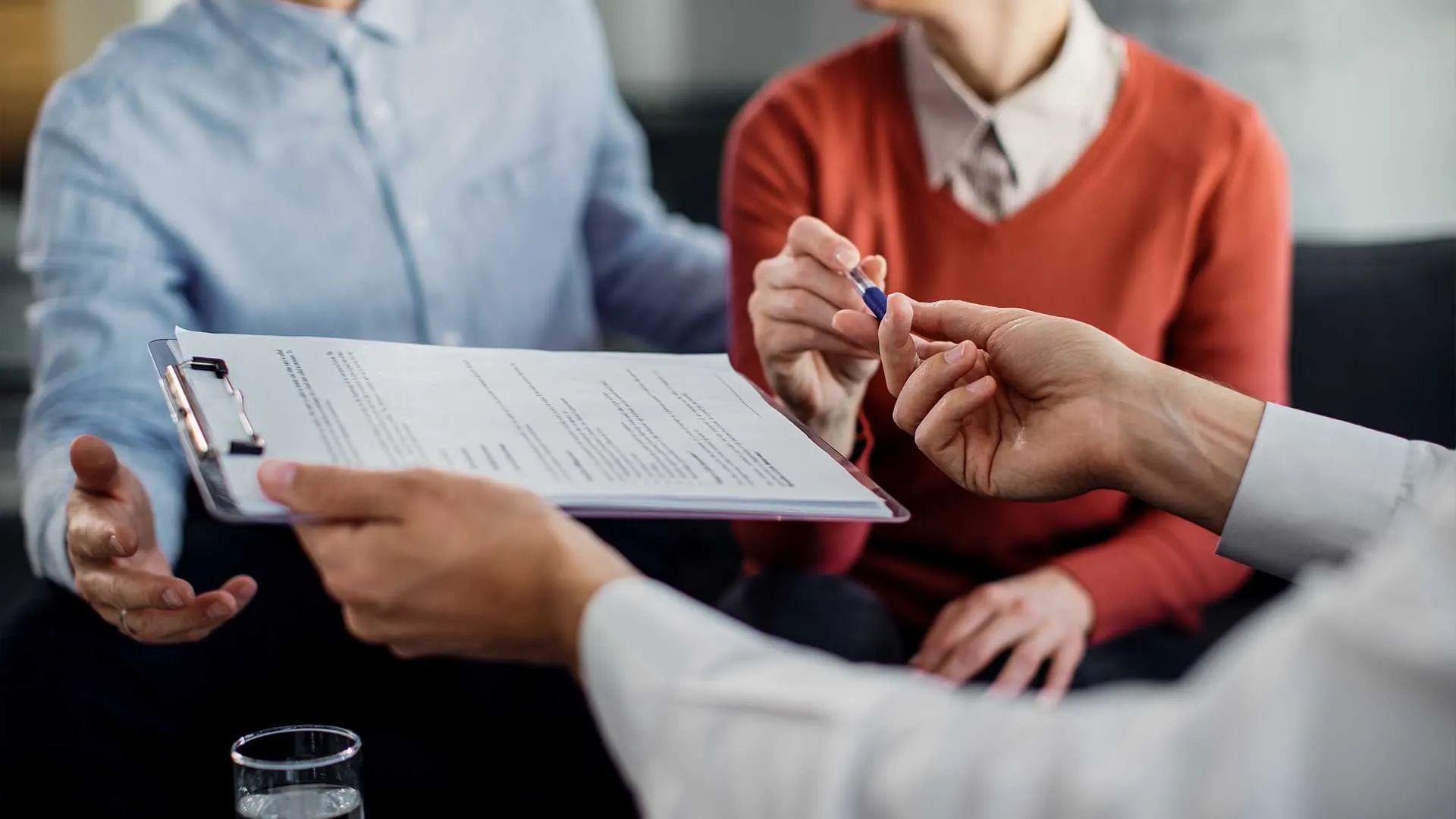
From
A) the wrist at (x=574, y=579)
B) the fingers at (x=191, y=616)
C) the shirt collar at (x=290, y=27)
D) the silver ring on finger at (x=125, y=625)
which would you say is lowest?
the silver ring on finger at (x=125, y=625)

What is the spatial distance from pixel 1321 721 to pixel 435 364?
1.78 feet

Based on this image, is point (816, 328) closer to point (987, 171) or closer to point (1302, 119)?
point (987, 171)

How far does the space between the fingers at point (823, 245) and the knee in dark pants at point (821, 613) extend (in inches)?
13.3

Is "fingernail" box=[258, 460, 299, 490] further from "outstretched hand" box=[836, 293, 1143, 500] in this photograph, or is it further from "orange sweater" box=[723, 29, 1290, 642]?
"orange sweater" box=[723, 29, 1290, 642]

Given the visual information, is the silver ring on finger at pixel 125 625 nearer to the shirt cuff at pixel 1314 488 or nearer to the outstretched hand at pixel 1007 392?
the outstretched hand at pixel 1007 392

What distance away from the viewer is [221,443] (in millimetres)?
601

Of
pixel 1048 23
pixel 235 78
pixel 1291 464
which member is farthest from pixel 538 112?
pixel 1291 464

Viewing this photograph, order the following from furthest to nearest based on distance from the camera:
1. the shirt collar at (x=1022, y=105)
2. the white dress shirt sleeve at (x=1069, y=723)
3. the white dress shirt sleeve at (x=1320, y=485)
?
the shirt collar at (x=1022, y=105), the white dress shirt sleeve at (x=1320, y=485), the white dress shirt sleeve at (x=1069, y=723)

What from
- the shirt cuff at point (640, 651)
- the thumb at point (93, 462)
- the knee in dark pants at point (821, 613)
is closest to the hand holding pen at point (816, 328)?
the knee in dark pants at point (821, 613)

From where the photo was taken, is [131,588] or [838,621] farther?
[838,621]

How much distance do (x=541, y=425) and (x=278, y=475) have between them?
0.16 meters

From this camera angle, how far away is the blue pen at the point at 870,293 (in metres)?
0.82

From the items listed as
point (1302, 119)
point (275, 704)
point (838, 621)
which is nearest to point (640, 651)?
point (838, 621)

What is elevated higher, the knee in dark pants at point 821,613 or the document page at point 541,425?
the document page at point 541,425
